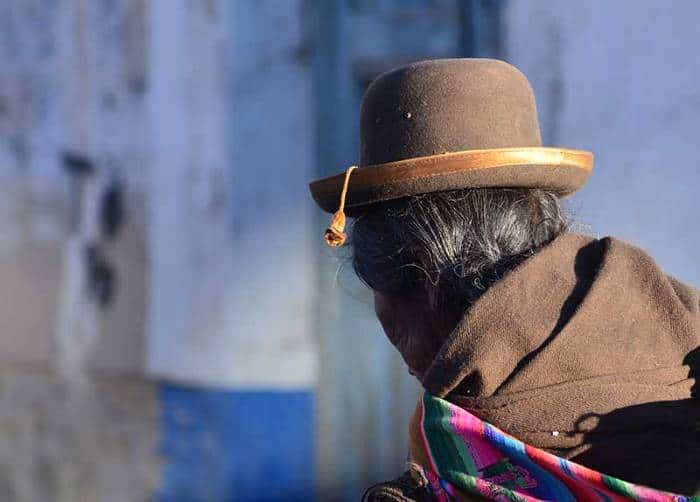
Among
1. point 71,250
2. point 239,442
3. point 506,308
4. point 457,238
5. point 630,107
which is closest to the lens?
point 506,308

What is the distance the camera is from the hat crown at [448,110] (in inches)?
55.7

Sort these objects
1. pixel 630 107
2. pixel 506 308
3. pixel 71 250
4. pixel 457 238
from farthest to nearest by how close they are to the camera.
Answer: pixel 71 250
pixel 630 107
pixel 457 238
pixel 506 308

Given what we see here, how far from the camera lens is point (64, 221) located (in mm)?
3859

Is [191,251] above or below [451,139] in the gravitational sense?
below

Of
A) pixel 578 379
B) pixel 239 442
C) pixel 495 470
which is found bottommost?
pixel 239 442

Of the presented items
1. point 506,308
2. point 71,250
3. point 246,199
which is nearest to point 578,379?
point 506,308

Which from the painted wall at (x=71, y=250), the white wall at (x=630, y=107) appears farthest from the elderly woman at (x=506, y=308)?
the painted wall at (x=71, y=250)

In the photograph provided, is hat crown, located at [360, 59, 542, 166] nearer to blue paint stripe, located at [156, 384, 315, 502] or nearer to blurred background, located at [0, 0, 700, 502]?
blurred background, located at [0, 0, 700, 502]

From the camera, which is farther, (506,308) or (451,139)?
(451,139)

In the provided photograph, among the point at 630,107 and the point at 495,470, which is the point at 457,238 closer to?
the point at 495,470

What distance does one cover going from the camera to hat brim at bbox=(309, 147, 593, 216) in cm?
135

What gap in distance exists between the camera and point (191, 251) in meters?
3.72

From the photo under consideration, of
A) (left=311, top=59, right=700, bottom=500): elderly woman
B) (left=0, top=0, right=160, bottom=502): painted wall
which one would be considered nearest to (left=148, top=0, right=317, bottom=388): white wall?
(left=0, top=0, right=160, bottom=502): painted wall

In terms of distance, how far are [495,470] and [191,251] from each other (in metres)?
2.59
